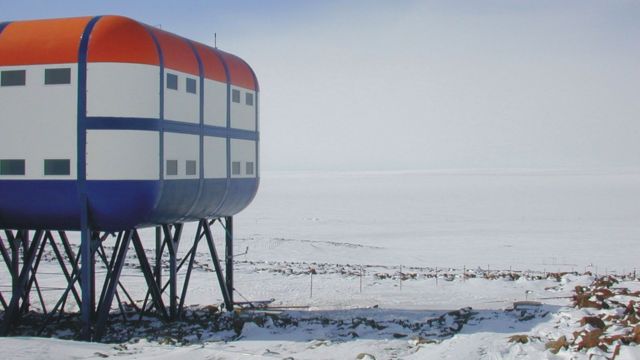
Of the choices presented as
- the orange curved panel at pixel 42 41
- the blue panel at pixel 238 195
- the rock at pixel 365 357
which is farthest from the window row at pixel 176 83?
the rock at pixel 365 357

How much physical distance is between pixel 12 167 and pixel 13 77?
8.03ft

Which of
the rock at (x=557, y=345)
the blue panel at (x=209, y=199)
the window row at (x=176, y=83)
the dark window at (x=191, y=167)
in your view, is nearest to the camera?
the rock at (x=557, y=345)

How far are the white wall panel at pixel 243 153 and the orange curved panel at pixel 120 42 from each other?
5355mm

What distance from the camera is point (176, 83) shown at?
805 inches

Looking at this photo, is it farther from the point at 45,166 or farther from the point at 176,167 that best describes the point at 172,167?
the point at 45,166

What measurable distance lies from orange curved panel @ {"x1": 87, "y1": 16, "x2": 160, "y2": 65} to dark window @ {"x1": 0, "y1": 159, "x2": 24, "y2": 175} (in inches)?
140

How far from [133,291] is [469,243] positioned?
29.1m

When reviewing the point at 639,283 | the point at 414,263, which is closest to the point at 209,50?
the point at 639,283

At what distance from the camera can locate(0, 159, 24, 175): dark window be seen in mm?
19688

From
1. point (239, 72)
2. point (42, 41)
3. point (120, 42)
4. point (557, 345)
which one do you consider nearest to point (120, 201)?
point (120, 42)

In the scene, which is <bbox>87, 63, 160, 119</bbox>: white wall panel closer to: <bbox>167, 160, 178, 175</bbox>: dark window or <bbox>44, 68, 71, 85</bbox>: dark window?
<bbox>44, 68, 71, 85</bbox>: dark window

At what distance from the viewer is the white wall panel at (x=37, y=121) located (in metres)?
Result: 19.1

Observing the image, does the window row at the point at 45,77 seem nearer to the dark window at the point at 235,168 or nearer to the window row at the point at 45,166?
the window row at the point at 45,166

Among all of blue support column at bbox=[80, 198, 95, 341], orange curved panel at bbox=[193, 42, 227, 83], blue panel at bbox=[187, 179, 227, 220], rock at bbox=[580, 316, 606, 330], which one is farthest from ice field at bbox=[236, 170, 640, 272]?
blue support column at bbox=[80, 198, 95, 341]
